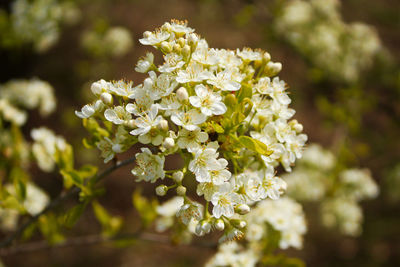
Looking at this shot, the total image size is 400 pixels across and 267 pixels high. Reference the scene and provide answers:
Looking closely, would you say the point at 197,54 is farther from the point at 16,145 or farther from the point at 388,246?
the point at 388,246

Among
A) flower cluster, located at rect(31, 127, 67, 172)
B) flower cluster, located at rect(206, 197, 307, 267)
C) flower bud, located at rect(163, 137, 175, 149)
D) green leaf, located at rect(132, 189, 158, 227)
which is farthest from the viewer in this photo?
flower cluster, located at rect(31, 127, 67, 172)

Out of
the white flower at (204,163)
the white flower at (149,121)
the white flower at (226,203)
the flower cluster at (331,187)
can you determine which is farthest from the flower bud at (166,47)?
the flower cluster at (331,187)

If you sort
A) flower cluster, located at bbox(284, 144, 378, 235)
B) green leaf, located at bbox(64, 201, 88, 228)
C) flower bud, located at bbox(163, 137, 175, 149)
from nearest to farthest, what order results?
flower bud, located at bbox(163, 137, 175, 149), green leaf, located at bbox(64, 201, 88, 228), flower cluster, located at bbox(284, 144, 378, 235)

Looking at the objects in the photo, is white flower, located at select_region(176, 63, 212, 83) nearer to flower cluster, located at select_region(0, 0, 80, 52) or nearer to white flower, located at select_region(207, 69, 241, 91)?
white flower, located at select_region(207, 69, 241, 91)

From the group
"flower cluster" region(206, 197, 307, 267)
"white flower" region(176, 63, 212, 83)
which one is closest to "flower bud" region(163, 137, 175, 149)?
"white flower" region(176, 63, 212, 83)

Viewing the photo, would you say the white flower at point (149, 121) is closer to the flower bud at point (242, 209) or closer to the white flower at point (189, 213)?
the white flower at point (189, 213)

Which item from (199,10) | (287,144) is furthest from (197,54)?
(199,10)
